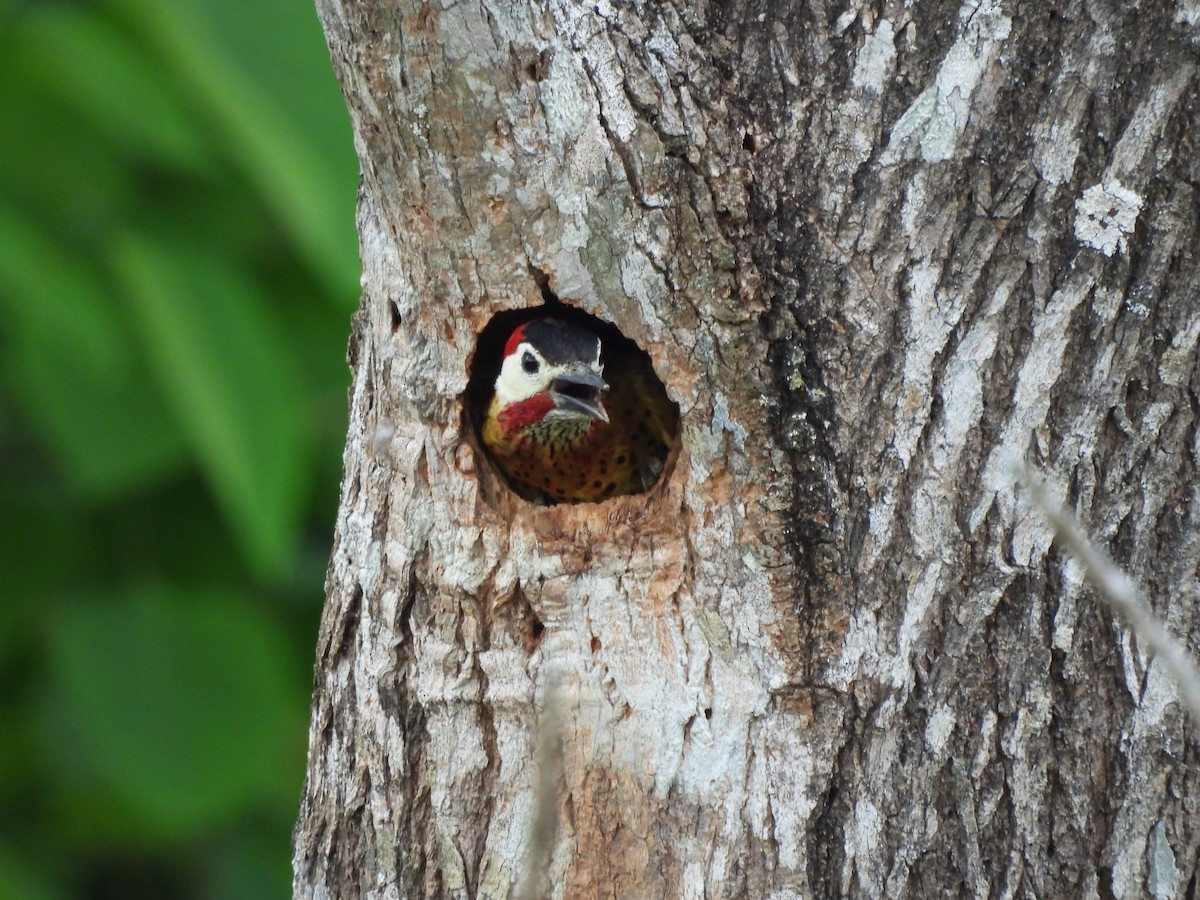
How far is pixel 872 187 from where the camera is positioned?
222 centimetres

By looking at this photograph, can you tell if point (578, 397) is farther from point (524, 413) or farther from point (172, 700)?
point (172, 700)

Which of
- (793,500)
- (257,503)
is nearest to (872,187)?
(793,500)

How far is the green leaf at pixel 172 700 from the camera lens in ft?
13.6

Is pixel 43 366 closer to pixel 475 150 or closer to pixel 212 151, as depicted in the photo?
pixel 212 151

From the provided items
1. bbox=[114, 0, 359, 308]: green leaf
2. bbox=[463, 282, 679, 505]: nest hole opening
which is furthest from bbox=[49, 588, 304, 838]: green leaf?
bbox=[114, 0, 359, 308]: green leaf

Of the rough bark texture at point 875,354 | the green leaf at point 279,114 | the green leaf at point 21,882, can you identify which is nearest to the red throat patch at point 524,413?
the green leaf at point 279,114

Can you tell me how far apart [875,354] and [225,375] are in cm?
219

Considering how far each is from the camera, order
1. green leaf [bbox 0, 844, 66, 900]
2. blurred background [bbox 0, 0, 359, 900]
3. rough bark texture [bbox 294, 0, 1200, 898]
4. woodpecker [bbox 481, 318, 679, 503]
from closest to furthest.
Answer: rough bark texture [bbox 294, 0, 1200, 898] → blurred background [bbox 0, 0, 359, 900] → woodpecker [bbox 481, 318, 679, 503] → green leaf [bbox 0, 844, 66, 900]

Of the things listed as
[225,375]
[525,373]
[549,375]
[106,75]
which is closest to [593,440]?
[525,373]

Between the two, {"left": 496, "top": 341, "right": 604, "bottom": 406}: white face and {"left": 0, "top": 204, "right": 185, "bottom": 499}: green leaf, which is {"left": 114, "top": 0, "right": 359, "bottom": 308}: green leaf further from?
{"left": 0, "top": 204, "right": 185, "bottom": 499}: green leaf

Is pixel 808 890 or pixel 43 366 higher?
pixel 43 366

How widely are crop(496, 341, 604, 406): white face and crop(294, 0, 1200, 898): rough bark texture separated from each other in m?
1.08

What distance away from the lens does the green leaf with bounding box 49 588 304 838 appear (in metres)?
4.14

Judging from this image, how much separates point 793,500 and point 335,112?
86.4 inches
